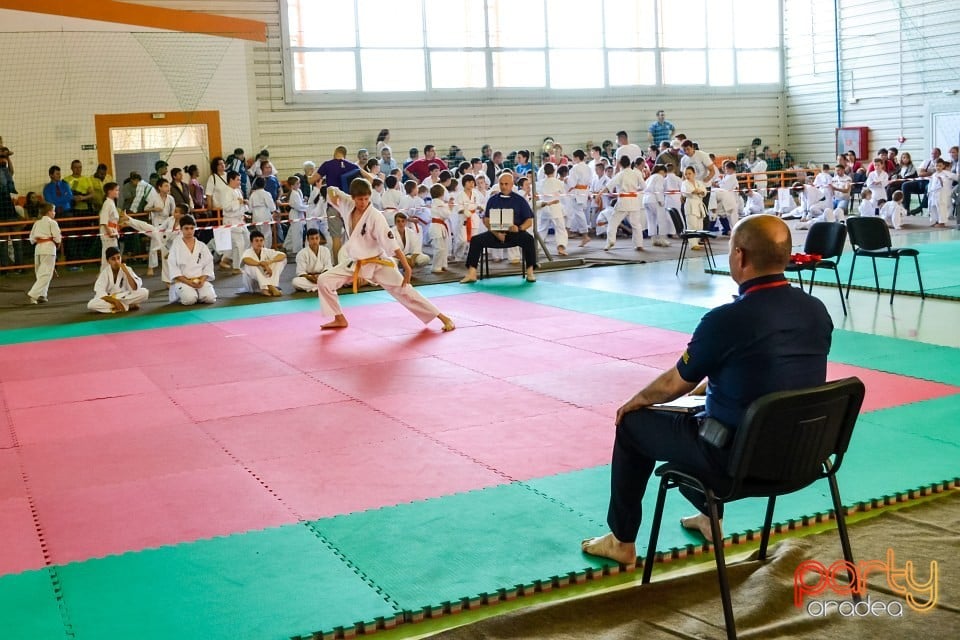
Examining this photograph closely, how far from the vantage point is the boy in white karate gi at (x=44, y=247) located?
12742mm

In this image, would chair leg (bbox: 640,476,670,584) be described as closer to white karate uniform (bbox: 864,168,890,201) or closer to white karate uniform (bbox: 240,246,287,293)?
white karate uniform (bbox: 240,246,287,293)

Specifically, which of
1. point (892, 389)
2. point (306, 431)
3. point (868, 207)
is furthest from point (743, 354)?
point (868, 207)

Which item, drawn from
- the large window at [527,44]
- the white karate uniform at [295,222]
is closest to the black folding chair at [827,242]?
the white karate uniform at [295,222]

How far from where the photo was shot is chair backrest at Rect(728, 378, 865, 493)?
10.3 feet

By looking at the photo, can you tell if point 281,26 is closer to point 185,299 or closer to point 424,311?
point 185,299

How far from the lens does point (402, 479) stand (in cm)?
527

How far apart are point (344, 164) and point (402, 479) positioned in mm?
11102

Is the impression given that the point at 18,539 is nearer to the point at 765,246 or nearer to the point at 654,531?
the point at 654,531

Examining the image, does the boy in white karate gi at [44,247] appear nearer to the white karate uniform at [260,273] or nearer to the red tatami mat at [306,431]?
the white karate uniform at [260,273]

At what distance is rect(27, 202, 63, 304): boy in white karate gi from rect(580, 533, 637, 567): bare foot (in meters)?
10.6

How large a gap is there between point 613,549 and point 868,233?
286 inches

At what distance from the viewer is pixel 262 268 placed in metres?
12.9

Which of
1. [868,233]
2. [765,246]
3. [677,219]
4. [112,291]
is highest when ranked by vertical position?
[677,219]

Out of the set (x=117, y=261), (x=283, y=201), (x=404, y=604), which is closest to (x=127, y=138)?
(x=283, y=201)
